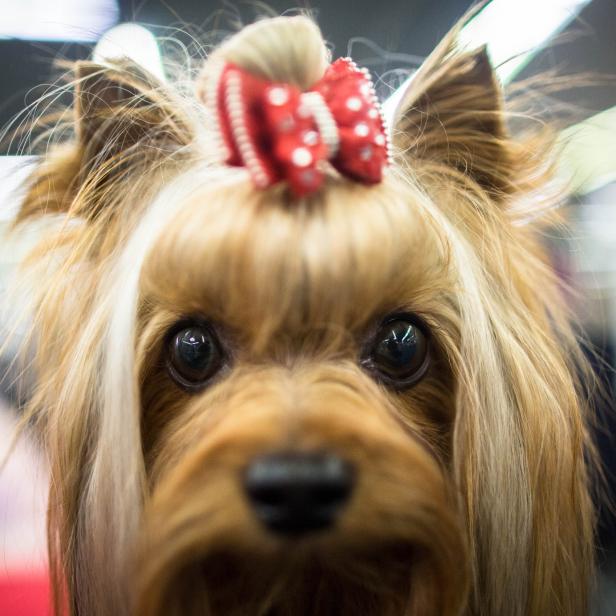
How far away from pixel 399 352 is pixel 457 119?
1.21ft

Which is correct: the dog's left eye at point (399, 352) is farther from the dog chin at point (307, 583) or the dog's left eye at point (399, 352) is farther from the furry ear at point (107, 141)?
the furry ear at point (107, 141)

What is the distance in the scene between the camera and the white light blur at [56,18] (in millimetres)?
1165

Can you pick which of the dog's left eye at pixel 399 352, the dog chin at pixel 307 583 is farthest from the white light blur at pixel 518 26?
the dog chin at pixel 307 583

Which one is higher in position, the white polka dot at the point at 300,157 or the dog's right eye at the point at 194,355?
the white polka dot at the point at 300,157

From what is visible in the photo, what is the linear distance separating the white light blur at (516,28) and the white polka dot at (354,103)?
257mm

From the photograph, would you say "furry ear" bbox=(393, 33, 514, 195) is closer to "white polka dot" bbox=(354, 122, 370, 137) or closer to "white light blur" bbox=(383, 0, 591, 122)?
"white light blur" bbox=(383, 0, 591, 122)

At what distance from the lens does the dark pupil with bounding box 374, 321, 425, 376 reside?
86 centimetres

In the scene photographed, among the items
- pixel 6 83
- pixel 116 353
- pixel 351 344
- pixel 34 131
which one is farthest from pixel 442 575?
pixel 6 83

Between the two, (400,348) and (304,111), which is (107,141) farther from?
(400,348)

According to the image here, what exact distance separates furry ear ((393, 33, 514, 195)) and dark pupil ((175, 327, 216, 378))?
418mm

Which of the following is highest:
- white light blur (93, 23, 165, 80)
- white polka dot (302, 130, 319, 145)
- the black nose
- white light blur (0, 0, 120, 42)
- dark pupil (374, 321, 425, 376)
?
white light blur (0, 0, 120, 42)

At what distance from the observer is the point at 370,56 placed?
1229 millimetres

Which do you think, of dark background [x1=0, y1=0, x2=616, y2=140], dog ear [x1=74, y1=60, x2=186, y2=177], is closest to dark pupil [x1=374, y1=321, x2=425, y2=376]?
dog ear [x1=74, y1=60, x2=186, y2=177]

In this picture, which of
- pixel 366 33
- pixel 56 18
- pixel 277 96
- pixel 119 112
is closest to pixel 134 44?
pixel 56 18
